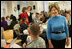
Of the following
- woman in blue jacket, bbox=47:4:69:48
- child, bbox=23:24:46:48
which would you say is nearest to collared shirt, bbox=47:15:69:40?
woman in blue jacket, bbox=47:4:69:48

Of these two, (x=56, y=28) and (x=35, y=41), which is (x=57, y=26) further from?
(x=35, y=41)

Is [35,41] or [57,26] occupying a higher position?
[57,26]

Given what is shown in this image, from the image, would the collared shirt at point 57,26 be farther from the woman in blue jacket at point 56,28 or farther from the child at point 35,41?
the child at point 35,41

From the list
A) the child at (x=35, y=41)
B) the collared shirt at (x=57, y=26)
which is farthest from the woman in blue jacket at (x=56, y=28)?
the child at (x=35, y=41)

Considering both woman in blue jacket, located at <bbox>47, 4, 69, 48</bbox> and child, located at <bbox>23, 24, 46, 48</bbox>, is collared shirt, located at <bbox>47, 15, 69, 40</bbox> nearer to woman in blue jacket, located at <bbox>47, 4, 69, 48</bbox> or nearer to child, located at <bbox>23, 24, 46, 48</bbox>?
woman in blue jacket, located at <bbox>47, 4, 69, 48</bbox>

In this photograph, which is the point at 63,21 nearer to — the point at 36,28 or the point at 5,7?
the point at 36,28

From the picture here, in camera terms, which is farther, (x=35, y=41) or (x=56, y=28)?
(x=56, y=28)

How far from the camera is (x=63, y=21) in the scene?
206 cm

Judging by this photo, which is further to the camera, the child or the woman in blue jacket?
the woman in blue jacket

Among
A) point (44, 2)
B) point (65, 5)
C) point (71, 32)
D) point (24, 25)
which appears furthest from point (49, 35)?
point (44, 2)

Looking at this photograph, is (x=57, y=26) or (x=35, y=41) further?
(x=57, y=26)

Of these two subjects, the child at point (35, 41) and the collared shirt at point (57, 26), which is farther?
the collared shirt at point (57, 26)

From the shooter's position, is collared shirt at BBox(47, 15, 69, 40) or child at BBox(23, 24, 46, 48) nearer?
child at BBox(23, 24, 46, 48)

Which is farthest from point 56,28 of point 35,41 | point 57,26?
point 35,41
